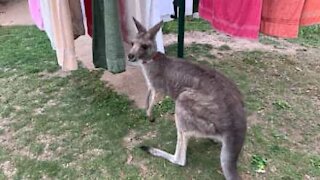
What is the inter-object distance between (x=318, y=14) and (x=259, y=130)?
0.81m

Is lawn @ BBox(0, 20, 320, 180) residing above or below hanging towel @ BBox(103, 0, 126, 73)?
below

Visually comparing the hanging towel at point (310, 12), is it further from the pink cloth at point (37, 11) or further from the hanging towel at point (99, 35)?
the pink cloth at point (37, 11)

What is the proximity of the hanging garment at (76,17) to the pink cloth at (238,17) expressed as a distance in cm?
81

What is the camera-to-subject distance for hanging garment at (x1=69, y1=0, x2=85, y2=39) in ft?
7.99

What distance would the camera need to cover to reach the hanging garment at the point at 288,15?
2.20m

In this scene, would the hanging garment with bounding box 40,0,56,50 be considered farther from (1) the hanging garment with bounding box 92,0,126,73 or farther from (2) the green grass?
(2) the green grass

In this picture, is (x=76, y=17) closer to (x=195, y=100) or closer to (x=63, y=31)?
(x=63, y=31)

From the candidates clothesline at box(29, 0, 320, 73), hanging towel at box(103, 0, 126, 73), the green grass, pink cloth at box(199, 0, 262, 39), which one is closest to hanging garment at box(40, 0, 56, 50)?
clothesline at box(29, 0, 320, 73)

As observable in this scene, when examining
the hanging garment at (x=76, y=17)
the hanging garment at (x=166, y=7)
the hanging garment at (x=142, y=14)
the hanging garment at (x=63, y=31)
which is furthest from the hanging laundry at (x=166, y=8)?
the hanging garment at (x=63, y=31)

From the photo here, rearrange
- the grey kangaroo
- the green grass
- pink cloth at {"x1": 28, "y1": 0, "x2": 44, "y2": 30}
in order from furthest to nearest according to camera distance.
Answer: the green grass < pink cloth at {"x1": 28, "y1": 0, "x2": 44, "y2": 30} < the grey kangaroo

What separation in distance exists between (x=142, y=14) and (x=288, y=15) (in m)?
0.81

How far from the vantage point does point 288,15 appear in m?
2.21

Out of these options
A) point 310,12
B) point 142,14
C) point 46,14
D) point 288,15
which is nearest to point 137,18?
point 142,14

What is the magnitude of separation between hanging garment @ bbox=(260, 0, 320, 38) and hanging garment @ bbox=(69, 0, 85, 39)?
108 centimetres
